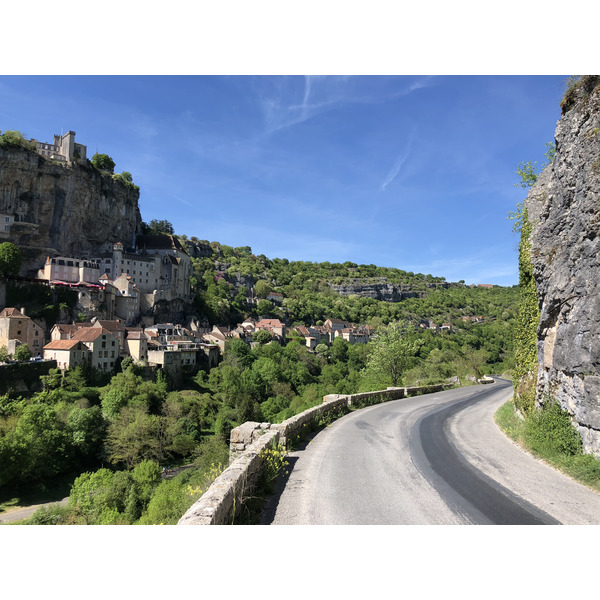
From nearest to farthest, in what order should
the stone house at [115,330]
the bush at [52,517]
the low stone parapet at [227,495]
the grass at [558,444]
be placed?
the low stone parapet at [227,495] < the grass at [558,444] < the bush at [52,517] < the stone house at [115,330]

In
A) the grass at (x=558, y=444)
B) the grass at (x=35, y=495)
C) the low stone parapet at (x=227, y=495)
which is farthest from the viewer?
the grass at (x=35, y=495)

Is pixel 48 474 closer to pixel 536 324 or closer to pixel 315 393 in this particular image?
pixel 315 393

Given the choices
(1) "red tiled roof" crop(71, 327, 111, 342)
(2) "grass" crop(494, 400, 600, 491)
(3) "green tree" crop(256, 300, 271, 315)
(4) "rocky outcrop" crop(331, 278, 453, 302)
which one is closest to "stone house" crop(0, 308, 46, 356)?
(1) "red tiled roof" crop(71, 327, 111, 342)

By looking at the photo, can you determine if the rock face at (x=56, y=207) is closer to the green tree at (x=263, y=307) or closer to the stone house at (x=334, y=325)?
the green tree at (x=263, y=307)

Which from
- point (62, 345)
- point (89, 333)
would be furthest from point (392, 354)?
point (89, 333)

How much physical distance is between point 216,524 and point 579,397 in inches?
326

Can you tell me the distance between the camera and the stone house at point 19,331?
4841 cm

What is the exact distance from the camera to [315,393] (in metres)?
57.1

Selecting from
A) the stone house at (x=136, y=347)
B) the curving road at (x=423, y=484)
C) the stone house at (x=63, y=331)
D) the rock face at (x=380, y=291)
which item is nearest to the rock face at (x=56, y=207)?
the stone house at (x=63, y=331)

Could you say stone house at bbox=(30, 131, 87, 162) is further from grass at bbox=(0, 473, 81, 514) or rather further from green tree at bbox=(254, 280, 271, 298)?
green tree at bbox=(254, 280, 271, 298)

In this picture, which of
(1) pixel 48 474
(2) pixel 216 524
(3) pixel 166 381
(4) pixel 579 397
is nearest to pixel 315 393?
(3) pixel 166 381

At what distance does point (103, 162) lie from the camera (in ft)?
277

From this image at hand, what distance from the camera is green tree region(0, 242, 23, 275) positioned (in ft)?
184

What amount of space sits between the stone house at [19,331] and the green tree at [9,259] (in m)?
7.79
